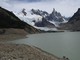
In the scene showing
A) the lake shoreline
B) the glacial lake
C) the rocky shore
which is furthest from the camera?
the glacial lake

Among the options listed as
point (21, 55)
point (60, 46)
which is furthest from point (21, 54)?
point (60, 46)

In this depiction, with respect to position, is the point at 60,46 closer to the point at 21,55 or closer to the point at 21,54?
the point at 21,54

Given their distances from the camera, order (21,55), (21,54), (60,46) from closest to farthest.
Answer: (21,55), (21,54), (60,46)

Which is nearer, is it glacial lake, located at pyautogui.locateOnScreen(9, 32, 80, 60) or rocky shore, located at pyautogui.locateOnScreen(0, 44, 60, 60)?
rocky shore, located at pyautogui.locateOnScreen(0, 44, 60, 60)

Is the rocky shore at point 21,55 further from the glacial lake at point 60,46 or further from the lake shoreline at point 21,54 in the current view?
the glacial lake at point 60,46

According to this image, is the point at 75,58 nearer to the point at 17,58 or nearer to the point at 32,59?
the point at 32,59

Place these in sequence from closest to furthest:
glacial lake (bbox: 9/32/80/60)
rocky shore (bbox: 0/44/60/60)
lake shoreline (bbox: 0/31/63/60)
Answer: rocky shore (bbox: 0/44/60/60), lake shoreline (bbox: 0/31/63/60), glacial lake (bbox: 9/32/80/60)

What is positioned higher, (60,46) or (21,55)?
(21,55)

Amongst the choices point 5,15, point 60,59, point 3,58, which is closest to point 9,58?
point 3,58

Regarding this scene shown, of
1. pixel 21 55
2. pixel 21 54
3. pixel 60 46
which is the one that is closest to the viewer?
pixel 21 55

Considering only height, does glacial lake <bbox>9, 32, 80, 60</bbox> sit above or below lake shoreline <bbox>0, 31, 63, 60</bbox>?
below

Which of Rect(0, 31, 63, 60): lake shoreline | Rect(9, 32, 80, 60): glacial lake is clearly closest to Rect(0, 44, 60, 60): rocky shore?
Rect(0, 31, 63, 60): lake shoreline

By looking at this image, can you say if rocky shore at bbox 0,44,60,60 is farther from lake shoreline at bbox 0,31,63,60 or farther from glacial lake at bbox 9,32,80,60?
glacial lake at bbox 9,32,80,60

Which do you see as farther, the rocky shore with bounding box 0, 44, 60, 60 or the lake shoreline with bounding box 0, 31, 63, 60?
the lake shoreline with bounding box 0, 31, 63, 60
